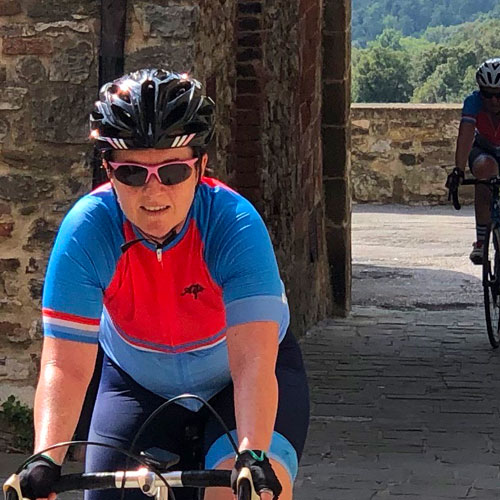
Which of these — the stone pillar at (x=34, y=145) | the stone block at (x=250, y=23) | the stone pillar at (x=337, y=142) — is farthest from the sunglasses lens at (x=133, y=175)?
the stone pillar at (x=337, y=142)

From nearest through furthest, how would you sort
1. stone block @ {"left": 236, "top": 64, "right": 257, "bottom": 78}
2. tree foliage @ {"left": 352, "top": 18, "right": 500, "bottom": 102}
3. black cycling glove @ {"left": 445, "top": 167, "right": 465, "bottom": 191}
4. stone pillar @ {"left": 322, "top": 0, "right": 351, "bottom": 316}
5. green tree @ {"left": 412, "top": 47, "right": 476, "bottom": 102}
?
stone block @ {"left": 236, "top": 64, "right": 257, "bottom": 78} → black cycling glove @ {"left": 445, "top": 167, "right": 465, "bottom": 191} → stone pillar @ {"left": 322, "top": 0, "right": 351, "bottom": 316} → tree foliage @ {"left": 352, "top": 18, "right": 500, "bottom": 102} → green tree @ {"left": 412, "top": 47, "right": 476, "bottom": 102}

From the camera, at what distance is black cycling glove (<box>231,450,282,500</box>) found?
86.2 inches

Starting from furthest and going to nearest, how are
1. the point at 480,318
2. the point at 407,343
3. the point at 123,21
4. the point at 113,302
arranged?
1. the point at 480,318
2. the point at 407,343
3. the point at 123,21
4. the point at 113,302

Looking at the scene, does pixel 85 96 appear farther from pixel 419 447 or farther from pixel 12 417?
pixel 419 447

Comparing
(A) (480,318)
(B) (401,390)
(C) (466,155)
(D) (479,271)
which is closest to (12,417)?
(B) (401,390)

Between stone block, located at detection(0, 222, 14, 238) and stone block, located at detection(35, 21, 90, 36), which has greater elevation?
stone block, located at detection(35, 21, 90, 36)

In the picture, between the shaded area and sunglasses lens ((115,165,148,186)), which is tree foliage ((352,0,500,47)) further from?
sunglasses lens ((115,165,148,186))

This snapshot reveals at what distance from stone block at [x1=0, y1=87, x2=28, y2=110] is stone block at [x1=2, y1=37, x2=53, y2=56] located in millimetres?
147

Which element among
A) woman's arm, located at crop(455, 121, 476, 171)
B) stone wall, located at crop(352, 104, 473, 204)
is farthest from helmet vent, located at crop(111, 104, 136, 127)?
stone wall, located at crop(352, 104, 473, 204)

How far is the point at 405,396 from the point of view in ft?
22.4

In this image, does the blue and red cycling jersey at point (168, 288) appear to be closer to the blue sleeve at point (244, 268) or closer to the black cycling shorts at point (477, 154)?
the blue sleeve at point (244, 268)

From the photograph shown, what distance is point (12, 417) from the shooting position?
564 cm

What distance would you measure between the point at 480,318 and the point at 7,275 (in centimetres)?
496

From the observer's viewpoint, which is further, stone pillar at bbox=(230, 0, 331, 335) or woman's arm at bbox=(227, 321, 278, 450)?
stone pillar at bbox=(230, 0, 331, 335)
